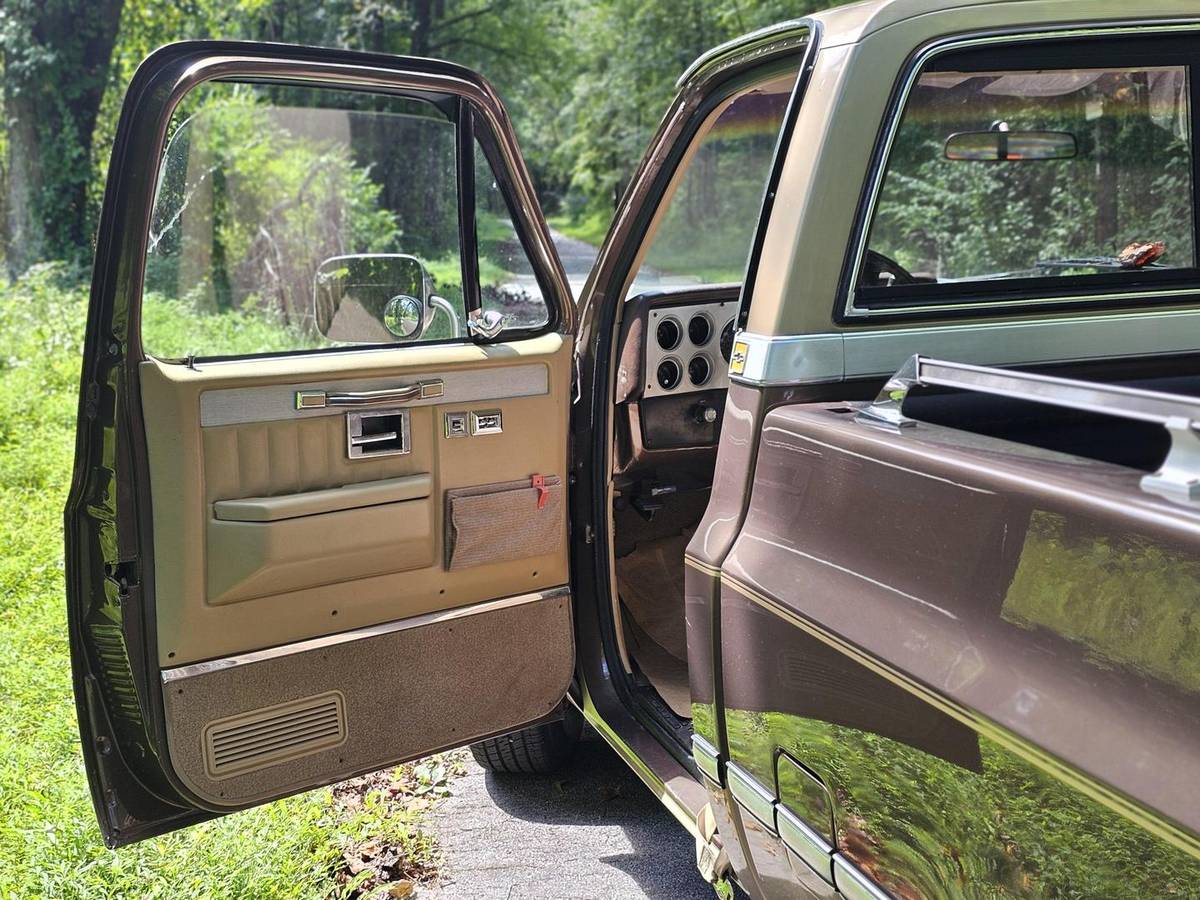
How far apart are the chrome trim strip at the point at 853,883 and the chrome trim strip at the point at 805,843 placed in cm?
2

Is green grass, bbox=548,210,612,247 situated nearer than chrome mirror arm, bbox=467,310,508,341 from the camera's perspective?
No

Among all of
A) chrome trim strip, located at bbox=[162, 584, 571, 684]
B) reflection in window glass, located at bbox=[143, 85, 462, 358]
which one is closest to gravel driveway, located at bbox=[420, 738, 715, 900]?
chrome trim strip, located at bbox=[162, 584, 571, 684]

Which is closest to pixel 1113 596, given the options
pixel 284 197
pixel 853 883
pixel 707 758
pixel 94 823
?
pixel 853 883

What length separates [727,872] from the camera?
2.52 meters

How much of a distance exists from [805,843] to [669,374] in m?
1.73

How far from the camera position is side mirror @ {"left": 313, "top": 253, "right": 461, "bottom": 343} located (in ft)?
9.25

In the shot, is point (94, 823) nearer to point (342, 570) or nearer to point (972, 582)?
point (342, 570)

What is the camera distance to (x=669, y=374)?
351 cm

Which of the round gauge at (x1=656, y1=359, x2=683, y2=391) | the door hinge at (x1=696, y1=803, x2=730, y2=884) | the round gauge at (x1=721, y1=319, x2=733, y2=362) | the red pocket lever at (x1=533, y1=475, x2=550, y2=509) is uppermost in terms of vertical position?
the round gauge at (x1=721, y1=319, x2=733, y2=362)

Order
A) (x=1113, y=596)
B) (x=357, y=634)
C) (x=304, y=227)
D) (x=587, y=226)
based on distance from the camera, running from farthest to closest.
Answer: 1. (x=587, y=226)
2. (x=304, y=227)
3. (x=357, y=634)
4. (x=1113, y=596)

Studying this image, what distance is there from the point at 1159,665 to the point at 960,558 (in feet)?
1.11

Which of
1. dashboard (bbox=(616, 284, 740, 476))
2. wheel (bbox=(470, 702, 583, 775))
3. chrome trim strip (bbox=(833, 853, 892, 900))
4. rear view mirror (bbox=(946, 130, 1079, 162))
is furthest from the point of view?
wheel (bbox=(470, 702, 583, 775))

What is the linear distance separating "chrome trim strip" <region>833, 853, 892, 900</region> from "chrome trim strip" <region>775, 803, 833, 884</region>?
2 centimetres

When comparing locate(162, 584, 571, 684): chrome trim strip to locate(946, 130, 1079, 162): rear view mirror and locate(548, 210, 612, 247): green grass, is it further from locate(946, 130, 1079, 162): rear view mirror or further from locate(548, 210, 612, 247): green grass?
locate(548, 210, 612, 247): green grass
